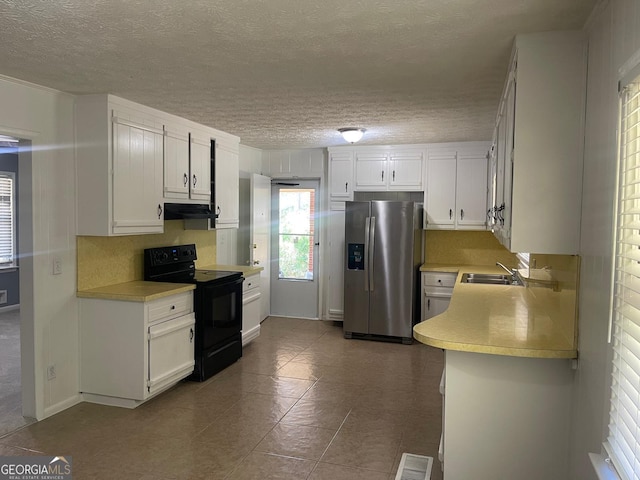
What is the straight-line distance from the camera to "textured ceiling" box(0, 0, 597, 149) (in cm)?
206

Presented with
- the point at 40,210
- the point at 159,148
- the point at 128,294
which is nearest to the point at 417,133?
the point at 159,148

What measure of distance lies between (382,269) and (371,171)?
1.29 m

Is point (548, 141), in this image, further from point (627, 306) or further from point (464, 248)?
point (464, 248)

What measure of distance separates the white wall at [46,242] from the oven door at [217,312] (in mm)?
995

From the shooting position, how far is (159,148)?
4.11 meters

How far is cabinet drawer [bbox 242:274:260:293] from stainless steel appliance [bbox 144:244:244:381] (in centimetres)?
24

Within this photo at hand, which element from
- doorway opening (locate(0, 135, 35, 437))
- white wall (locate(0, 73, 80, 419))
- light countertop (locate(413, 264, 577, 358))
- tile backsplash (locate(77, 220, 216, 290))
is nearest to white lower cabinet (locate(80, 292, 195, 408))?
white wall (locate(0, 73, 80, 419))

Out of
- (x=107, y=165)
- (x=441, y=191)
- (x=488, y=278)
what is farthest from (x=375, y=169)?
(x=107, y=165)

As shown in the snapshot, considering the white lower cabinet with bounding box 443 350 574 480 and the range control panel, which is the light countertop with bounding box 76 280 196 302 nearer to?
the range control panel

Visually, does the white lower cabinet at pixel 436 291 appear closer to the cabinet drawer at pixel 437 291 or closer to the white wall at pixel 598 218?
the cabinet drawer at pixel 437 291

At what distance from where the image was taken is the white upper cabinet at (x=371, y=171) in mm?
6008

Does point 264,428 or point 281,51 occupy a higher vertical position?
point 281,51

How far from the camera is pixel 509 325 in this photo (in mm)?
2705

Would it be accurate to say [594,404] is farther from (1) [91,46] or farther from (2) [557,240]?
(1) [91,46]
